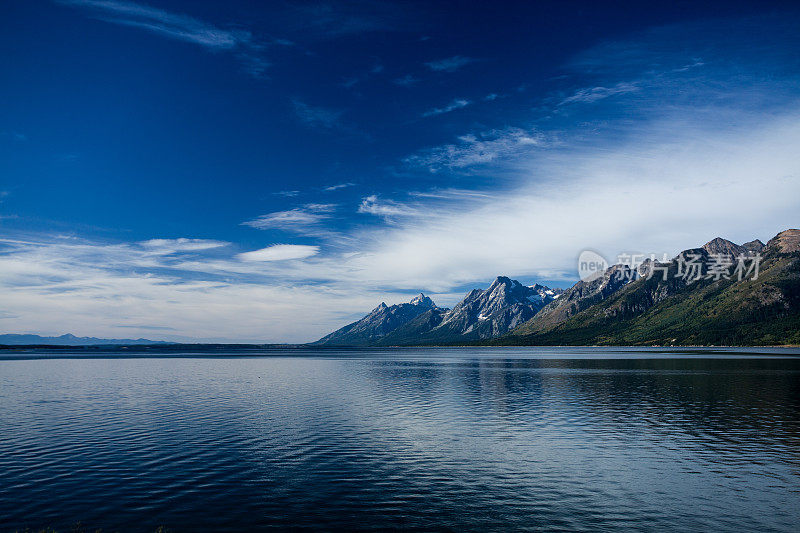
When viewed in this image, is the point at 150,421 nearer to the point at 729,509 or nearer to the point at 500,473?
the point at 500,473

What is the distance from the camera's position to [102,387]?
344 feet

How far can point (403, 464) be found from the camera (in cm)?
4081

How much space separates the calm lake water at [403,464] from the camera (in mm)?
28812

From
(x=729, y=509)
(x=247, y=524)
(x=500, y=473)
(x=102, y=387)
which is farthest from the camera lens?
(x=102, y=387)

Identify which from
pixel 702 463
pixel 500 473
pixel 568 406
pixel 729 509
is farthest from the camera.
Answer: pixel 568 406

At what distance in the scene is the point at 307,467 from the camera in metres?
39.7

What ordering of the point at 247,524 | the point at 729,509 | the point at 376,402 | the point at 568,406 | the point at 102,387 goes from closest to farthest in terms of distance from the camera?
the point at 247,524 → the point at 729,509 → the point at 568,406 → the point at 376,402 → the point at 102,387

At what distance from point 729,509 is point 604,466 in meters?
10.8

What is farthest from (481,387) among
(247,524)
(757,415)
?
(247,524)

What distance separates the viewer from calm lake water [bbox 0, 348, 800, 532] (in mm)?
28812

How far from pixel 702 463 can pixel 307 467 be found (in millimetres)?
35231

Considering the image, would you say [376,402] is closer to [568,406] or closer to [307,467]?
[568,406]

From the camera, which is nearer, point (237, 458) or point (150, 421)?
point (237, 458)

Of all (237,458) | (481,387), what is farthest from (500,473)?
(481,387)
